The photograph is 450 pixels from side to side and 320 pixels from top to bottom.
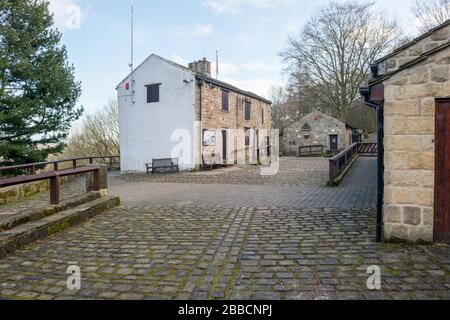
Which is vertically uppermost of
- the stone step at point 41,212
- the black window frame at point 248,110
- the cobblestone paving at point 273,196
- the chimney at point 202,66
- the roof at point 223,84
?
the chimney at point 202,66

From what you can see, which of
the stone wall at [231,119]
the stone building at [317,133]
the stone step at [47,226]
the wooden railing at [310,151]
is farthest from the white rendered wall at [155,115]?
the stone building at [317,133]

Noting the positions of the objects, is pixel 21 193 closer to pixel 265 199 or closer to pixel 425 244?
pixel 265 199

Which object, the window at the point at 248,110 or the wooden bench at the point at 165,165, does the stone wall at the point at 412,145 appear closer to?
the wooden bench at the point at 165,165

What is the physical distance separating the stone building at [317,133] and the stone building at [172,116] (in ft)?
44.8

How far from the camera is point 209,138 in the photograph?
17750mm

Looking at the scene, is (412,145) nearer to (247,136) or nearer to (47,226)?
(47,226)

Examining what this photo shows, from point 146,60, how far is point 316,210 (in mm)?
14041

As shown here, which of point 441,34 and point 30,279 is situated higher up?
point 441,34

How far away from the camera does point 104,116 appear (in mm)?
27953

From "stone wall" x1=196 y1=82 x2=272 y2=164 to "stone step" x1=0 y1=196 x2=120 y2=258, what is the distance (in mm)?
10893

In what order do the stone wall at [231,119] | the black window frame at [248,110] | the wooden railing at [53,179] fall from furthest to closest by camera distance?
the black window frame at [248,110], the stone wall at [231,119], the wooden railing at [53,179]

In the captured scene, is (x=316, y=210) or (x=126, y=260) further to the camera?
(x=316, y=210)

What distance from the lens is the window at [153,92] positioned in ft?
57.3
